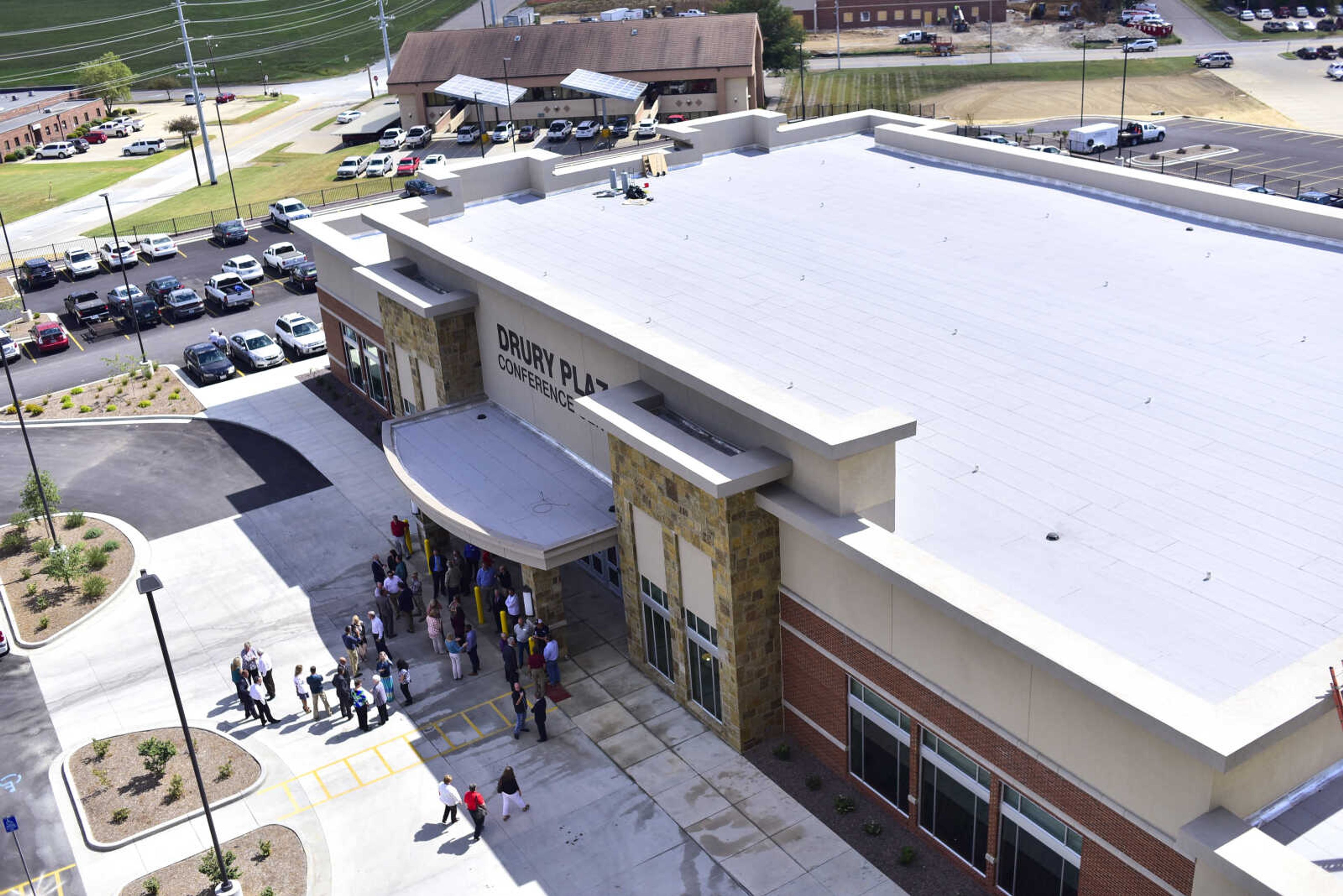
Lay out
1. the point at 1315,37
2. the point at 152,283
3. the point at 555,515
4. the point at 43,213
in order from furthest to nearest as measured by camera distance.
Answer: the point at 1315,37 → the point at 43,213 → the point at 152,283 → the point at 555,515

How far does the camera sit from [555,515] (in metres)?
32.8

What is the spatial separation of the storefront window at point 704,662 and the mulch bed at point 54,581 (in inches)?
747

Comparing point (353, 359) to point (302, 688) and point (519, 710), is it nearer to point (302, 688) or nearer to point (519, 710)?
point (302, 688)

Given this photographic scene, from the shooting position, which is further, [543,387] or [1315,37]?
[1315,37]

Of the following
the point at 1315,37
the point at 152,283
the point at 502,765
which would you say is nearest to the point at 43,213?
the point at 152,283

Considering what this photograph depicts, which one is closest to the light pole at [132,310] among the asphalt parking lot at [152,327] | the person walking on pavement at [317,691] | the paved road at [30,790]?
the asphalt parking lot at [152,327]

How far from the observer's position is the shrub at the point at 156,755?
29.7 metres

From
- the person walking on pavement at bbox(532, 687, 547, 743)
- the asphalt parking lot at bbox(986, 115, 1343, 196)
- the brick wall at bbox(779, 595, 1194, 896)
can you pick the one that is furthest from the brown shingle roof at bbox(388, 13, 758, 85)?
the brick wall at bbox(779, 595, 1194, 896)

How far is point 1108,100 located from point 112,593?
9192 centimetres

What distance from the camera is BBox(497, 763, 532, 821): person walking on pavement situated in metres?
27.0

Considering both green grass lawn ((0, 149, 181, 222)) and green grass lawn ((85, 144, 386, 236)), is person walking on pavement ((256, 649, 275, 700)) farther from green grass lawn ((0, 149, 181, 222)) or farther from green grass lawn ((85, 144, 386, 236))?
green grass lawn ((0, 149, 181, 222))

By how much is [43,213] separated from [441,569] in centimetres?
7805

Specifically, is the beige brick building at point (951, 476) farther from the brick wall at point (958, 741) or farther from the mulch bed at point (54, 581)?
the mulch bed at point (54, 581)

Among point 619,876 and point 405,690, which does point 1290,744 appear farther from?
point 405,690
